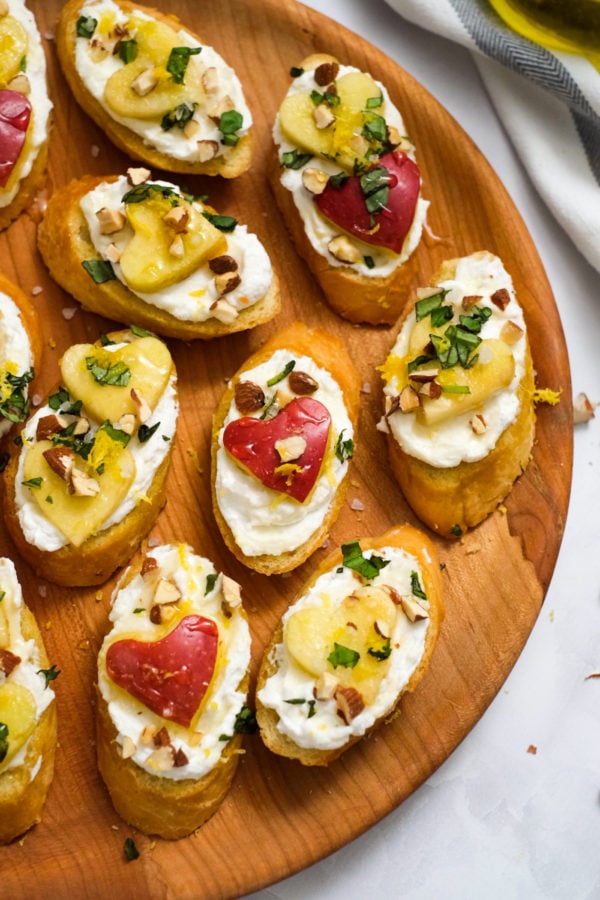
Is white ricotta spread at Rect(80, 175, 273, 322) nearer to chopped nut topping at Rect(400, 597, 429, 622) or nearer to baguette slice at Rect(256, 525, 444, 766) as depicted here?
baguette slice at Rect(256, 525, 444, 766)

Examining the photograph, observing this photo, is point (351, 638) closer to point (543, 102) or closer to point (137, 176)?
point (137, 176)

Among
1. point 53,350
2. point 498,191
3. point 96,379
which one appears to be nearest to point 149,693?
point 96,379

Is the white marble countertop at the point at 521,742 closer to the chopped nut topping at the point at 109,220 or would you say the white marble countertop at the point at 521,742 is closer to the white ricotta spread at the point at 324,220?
the white ricotta spread at the point at 324,220

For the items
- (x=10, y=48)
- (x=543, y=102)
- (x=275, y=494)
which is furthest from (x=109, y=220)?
(x=543, y=102)

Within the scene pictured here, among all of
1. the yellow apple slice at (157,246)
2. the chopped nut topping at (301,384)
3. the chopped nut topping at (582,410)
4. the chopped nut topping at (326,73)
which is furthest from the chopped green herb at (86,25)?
the chopped nut topping at (582,410)

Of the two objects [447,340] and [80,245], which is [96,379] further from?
[447,340]
